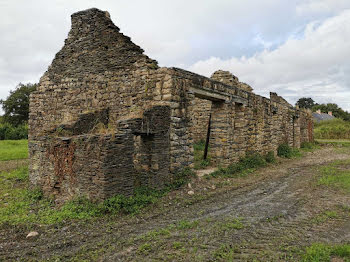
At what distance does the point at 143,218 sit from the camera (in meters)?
5.25

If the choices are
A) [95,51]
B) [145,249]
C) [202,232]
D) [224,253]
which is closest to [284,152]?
[95,51]

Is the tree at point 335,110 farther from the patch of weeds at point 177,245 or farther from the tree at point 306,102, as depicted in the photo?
the patch of weeds at point 177,245

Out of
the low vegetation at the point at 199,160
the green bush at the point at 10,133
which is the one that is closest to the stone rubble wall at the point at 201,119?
the low vegetation at the point at 199,160

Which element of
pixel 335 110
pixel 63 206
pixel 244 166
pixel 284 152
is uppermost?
pixel 335 110

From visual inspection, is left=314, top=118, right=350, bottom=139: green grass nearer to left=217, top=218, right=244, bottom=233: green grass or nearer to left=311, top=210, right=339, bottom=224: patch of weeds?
left=311, top=210, right=339, bottom=224: patch of weeds

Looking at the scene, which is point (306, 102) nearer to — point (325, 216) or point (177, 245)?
point (325, 216)

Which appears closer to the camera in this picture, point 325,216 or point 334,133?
point 325,216

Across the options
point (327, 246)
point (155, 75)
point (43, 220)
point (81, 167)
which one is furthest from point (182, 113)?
point (327, 246)

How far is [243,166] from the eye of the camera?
10781 millimetres

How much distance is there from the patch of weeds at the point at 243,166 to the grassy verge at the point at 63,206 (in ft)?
7.56

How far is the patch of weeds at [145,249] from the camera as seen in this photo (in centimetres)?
375

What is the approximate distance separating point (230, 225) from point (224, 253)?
1108 millimetres

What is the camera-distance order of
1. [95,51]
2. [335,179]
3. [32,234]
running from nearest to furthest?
1. [32,234]
2. [335,179]
3. [95,51]

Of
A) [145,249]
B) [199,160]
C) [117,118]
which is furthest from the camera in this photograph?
[199,160]
